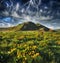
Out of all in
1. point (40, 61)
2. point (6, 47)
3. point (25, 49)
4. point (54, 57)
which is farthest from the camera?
point (6, 47)

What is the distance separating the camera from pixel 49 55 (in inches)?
685

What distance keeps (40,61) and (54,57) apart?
167cm

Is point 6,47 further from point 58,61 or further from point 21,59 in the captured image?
point 58,61

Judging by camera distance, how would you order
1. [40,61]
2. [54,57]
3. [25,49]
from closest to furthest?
1. [40,61]
2. [54,57]
3. [25,49]

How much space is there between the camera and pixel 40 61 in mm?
15852

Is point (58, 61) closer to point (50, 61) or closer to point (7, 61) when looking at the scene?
point (50, 61)

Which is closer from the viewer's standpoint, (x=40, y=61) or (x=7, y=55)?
(x=40, y=61)

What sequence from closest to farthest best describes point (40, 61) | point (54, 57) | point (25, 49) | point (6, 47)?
point (40, 61) → point (54, 57) → point (25, 49) → point (6, 47)

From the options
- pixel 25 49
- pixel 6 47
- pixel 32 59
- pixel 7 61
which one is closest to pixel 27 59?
pixel 32 59

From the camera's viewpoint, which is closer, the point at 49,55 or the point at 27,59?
the point at 27,59

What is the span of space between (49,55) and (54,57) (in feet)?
1.64

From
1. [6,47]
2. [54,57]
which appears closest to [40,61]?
[54,57]

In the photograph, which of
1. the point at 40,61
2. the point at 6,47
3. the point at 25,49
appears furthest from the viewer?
the point at 6,47

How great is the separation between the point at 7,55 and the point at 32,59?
2247mm
